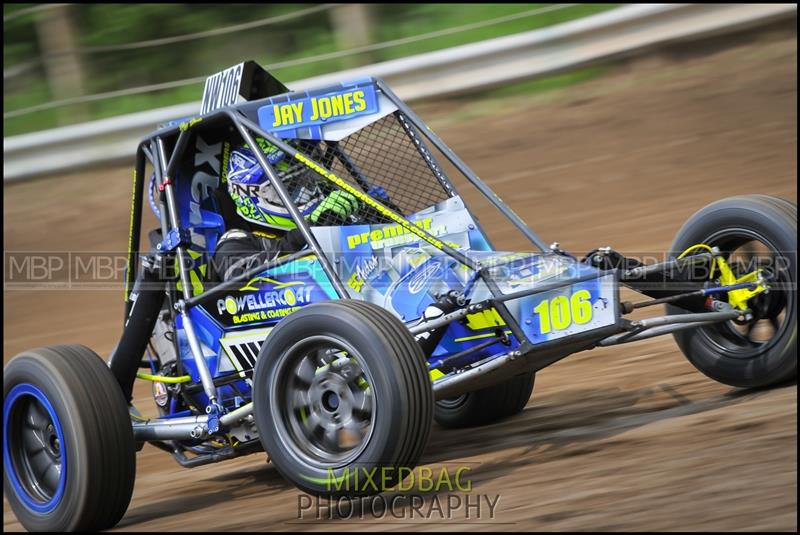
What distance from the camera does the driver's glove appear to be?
499 centimetres

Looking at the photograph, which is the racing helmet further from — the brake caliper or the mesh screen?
the brake caliper

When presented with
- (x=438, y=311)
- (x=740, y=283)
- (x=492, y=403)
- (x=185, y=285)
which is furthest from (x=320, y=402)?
(x=740, y=283)

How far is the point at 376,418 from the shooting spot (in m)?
3.96

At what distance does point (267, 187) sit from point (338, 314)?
4.37ft

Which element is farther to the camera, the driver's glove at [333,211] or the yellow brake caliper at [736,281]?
the driver's glove at [333,211]

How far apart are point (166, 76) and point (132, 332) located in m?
9.92

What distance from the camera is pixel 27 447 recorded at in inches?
201

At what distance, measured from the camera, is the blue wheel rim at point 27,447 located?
4.96 metres

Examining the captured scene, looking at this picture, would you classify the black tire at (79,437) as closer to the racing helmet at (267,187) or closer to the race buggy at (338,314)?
the race buggy at (338,314)

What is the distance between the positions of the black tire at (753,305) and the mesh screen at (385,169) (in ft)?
4.00

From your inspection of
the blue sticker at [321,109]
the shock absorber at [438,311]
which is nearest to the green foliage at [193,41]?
the blue sticker at [321,109]

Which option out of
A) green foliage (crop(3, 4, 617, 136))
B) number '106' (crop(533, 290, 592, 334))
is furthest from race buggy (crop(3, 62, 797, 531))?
green foliage (crop(3, 4, 617, 136))

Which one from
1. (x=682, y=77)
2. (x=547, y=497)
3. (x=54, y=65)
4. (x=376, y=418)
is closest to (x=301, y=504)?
(x=376, y=418)

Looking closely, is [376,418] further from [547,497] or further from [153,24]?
[153,24]
